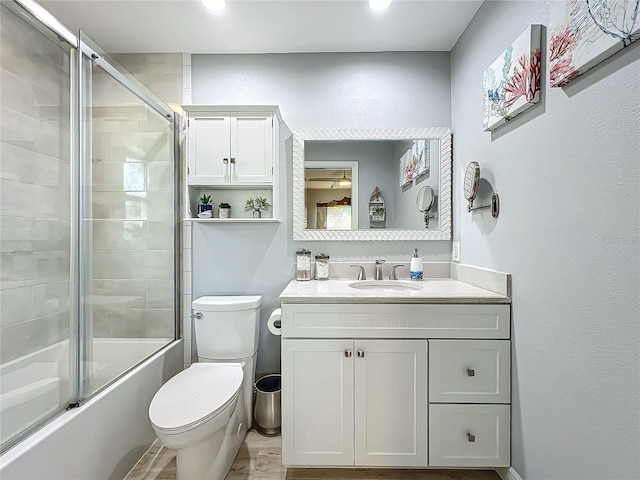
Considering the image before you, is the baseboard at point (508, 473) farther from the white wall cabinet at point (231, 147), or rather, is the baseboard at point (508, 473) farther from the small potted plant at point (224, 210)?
the small potted plant at point (224, 210)

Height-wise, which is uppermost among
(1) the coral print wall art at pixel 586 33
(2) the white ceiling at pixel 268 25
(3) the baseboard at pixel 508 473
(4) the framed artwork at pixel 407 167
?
(2) the white ceiling at pixel 268 25

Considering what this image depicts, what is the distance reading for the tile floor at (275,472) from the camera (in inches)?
61.8

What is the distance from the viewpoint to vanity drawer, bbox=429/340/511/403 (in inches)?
58.0

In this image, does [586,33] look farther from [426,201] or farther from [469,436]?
[469,436]

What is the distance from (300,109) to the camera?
216cm

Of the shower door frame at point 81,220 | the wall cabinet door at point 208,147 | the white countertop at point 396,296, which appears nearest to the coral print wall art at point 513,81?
the white countertop at point 396,296

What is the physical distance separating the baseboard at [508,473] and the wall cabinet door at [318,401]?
0.72 m

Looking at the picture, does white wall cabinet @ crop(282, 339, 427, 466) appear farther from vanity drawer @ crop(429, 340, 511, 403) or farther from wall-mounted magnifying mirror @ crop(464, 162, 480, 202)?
wall-mounted magnifying mirror @ crop(464, 162, 480, 202)

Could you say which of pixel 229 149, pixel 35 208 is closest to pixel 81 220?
pixel 35 208

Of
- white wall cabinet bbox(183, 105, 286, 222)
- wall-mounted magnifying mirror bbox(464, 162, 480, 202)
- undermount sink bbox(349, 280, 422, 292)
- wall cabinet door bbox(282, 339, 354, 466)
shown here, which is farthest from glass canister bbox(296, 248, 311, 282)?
wall-mounted magnifying mirror bbox(464, 162, 480, 202)

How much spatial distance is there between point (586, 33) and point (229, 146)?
170 centimetres

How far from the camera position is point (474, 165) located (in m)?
1.70

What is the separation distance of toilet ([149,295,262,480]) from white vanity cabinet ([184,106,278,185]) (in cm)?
77

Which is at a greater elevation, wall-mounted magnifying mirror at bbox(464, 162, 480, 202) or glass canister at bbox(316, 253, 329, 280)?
wall-mounted magnifying mirror at bbox(464, 162, 480, 202)
